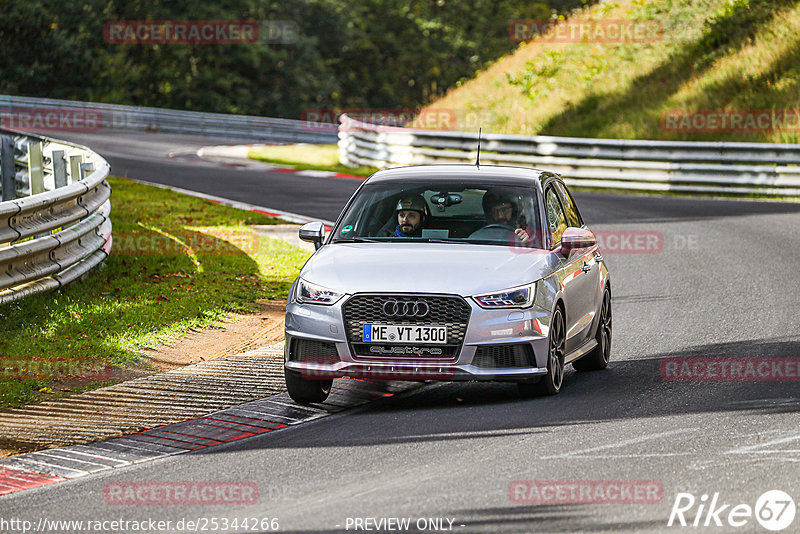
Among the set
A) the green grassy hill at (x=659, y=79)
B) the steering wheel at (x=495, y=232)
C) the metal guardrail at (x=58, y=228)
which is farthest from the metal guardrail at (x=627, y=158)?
the steering wheel at (x=495, y=232)

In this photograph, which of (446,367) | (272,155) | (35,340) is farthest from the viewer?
(272,155)

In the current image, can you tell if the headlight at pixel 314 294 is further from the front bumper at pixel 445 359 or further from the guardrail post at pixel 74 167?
the guardrail post at pixel 74 167

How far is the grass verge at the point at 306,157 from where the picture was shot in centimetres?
3256

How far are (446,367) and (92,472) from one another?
2.47 metres

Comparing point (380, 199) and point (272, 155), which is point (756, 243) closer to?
point (380, 199)

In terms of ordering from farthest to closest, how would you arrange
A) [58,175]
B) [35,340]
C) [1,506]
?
[58,175] → [35,340] → [1,506]

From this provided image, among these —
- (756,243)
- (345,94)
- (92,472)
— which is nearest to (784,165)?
(756,243)

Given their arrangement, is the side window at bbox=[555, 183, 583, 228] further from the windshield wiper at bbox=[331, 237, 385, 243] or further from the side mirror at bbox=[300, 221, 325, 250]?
the side mirror at bbox=[300, 221, 325, 250]

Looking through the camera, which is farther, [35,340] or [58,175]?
[58,175]

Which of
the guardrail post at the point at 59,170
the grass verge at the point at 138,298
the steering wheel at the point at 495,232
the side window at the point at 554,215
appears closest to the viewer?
the steering wheel at the point at 495,232

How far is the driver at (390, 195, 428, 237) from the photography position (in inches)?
376

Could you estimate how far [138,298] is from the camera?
42.2ft

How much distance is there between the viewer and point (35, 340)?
1069 cm

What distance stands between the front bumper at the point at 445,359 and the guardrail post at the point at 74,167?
28.0 ft
